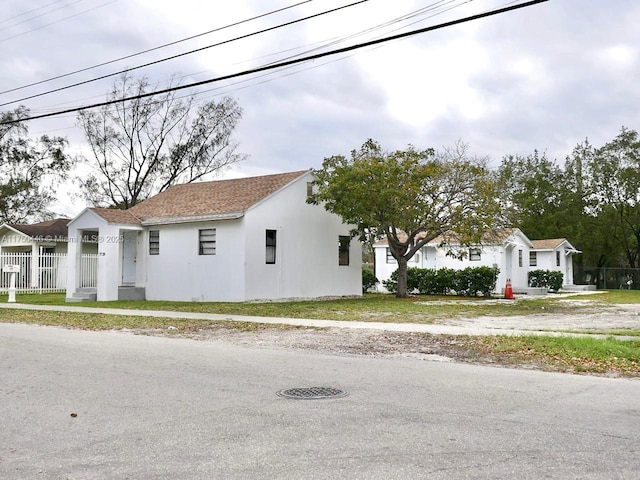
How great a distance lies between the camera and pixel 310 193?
96.7 feet

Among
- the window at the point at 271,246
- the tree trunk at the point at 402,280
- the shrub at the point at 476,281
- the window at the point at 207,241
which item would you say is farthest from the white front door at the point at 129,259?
the shrub at the point at 476,281

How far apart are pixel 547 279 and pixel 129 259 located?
2628 centimetres

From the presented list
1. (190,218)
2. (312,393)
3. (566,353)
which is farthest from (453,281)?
(312,393)

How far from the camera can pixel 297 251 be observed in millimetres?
28656

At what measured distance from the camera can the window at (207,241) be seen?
26906 millimetres

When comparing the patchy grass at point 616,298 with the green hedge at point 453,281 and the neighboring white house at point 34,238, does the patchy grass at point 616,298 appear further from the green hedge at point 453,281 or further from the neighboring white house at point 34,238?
the neighboring white house at point 34,238

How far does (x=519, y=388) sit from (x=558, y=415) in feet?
5.15

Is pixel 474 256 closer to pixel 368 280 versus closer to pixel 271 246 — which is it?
pixel 368 280

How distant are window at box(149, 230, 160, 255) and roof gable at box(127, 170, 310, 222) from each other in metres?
0.64

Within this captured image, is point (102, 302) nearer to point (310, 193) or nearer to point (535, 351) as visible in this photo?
point (310, 193)

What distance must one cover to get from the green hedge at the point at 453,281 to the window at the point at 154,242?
15005 millimetres

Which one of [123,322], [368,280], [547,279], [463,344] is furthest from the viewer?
[547,279]

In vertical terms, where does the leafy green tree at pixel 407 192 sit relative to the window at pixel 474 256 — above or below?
above

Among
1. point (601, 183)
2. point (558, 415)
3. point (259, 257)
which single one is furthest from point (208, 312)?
point (601, 183)
